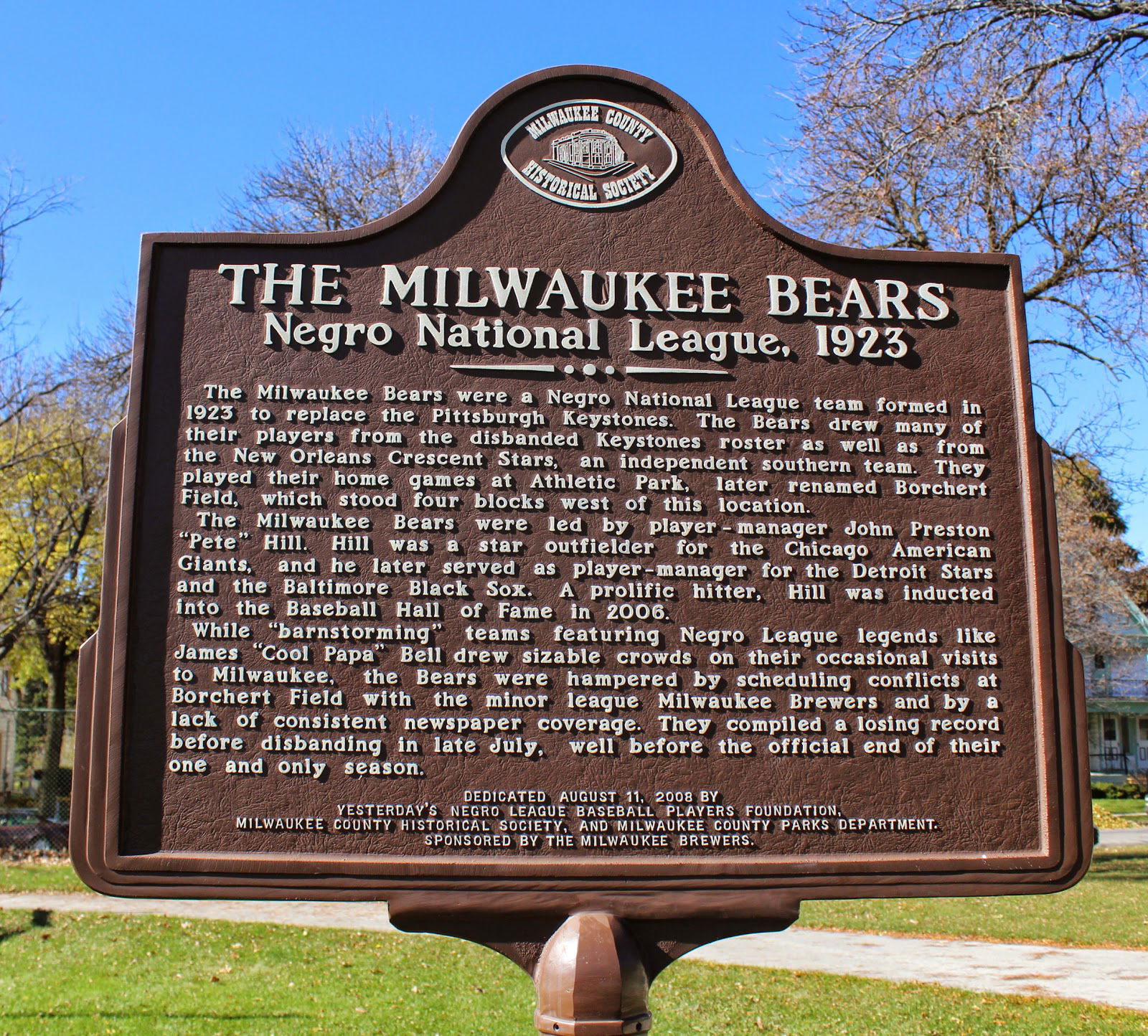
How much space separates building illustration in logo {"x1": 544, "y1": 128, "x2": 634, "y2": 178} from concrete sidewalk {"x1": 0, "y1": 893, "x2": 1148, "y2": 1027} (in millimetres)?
6116

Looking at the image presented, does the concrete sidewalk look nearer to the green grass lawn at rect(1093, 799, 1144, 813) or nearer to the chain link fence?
the chain link fence

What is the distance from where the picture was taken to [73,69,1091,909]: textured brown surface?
12.3 ft

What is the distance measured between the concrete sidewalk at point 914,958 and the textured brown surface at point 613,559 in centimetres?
452

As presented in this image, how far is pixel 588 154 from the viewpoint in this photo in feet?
14.3

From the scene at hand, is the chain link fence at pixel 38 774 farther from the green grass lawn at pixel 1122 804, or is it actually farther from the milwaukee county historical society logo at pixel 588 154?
the green grass lawn at pixel 1122 804

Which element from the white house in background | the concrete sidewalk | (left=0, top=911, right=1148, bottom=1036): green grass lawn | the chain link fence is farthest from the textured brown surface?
the white house in background

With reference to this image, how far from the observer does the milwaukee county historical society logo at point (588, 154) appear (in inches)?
171

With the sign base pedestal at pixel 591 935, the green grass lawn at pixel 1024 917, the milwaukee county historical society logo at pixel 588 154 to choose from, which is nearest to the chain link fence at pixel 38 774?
the green grass lawn at pixel 1024 917

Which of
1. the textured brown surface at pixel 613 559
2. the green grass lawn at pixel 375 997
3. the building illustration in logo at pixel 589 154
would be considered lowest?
the green grass lawn at pixel 375 997

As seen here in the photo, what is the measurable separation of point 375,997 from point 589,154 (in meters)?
7.14

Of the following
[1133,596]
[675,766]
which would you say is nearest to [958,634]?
[675,766]

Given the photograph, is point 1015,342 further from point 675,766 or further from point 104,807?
point 104,807

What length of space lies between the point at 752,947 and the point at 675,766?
8180 millimetres

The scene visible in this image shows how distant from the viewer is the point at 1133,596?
38719 millimetres
